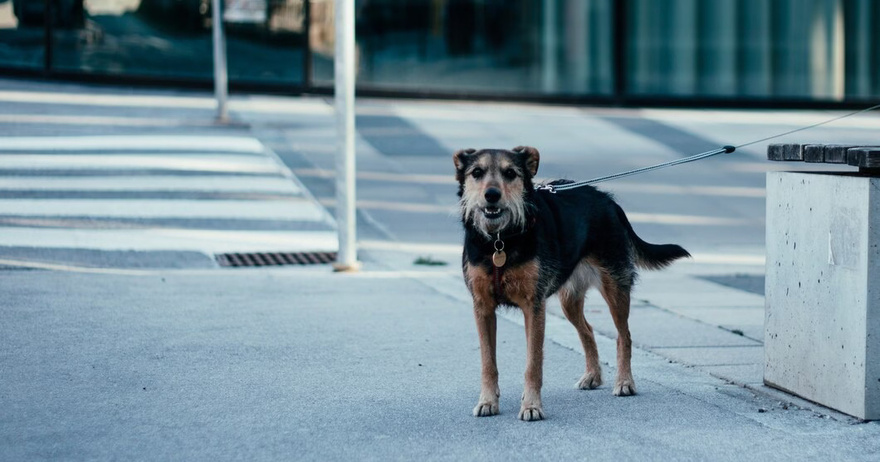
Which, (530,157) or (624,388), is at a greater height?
(530,157)

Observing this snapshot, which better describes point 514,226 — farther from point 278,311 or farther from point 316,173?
point 316,173

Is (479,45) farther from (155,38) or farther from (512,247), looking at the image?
(512,247)

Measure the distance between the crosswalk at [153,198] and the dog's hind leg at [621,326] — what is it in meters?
5.78

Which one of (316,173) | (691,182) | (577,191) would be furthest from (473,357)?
(691,182)

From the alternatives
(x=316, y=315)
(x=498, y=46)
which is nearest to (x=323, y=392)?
(x=316, y=315)

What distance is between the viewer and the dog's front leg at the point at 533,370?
20.1 feet

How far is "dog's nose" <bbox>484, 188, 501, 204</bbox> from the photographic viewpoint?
19.6ft

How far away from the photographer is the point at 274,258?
11805 millimetres

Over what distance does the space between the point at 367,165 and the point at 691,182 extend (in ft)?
14.5

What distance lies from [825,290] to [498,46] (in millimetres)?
18558

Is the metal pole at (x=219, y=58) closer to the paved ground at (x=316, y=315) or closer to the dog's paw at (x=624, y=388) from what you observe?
the paved ground at (x=316, y=315)

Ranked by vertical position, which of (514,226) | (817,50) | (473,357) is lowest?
(473,357)

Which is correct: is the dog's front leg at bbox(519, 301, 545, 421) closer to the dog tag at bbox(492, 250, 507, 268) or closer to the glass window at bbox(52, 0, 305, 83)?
the dog tag at bbox(492, 250, 507, 268)

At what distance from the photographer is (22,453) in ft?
17.7
